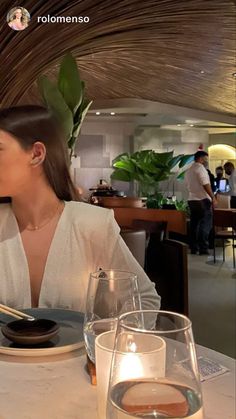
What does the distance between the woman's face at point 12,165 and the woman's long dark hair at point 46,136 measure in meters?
0.02

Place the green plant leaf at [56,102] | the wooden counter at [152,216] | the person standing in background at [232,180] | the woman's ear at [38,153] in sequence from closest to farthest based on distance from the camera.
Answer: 1. the woman's ear at [38,153]
2. the green plant leaf at [56,102]
3. the wooden counter at [152,216]
4. the person standing in background at [232,180]

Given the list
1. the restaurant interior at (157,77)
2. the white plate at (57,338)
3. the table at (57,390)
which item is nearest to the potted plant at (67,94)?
the restaurant interior at (157,77)

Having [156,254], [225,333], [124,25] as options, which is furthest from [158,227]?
[124,25]

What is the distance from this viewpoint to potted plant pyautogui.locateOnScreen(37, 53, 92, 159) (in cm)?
200

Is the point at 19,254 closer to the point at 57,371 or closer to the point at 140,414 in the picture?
the point at 57,371

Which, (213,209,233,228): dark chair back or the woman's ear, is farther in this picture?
(213,209,233,228): dark chair back

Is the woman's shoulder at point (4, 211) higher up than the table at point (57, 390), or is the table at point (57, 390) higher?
the woman's shoulder at point (4, 211)

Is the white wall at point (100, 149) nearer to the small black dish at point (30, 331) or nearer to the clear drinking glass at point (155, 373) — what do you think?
the small black dish at point (30, 331)

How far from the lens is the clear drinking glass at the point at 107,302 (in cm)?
76

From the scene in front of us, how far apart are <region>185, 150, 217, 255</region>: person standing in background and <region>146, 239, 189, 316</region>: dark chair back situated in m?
3.90

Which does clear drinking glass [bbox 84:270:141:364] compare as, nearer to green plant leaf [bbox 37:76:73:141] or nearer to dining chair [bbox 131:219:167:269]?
green plant leaf [bbox 37:76:73:141]

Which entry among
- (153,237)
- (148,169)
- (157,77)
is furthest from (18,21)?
(148,169)

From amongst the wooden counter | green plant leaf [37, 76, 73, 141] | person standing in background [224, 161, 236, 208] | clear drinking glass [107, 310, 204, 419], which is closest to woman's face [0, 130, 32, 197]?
green plant leaf [37, 76, 73, 141]

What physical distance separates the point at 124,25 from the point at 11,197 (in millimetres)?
1980
